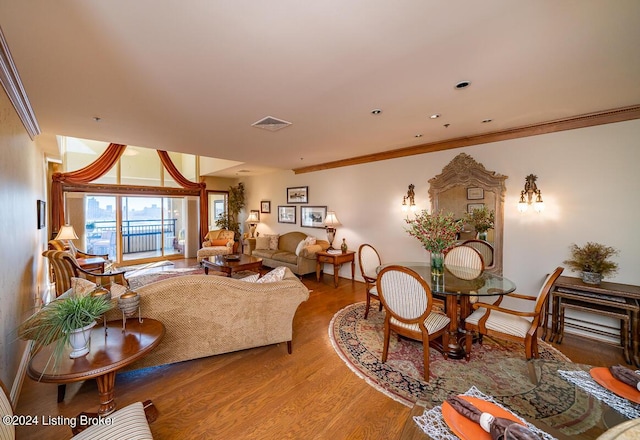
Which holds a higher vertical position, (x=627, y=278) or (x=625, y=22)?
(x=625, y=22)

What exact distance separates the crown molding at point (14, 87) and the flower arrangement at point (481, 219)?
16.1ft

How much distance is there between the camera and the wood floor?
67.3 inches

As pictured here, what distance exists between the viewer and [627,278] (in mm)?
2758

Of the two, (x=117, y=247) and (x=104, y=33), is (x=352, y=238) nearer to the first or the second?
(x=104, y=33)

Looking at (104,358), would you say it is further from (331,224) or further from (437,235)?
(331,224)

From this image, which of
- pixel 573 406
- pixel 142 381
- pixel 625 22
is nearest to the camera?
pixel 573 406

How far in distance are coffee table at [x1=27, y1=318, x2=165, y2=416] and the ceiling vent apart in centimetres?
233

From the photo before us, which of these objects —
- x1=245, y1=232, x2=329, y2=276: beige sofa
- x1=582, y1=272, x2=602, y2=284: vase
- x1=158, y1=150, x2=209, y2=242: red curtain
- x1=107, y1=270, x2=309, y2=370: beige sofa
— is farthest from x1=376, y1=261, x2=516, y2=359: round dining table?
x1=158, y1=150, x2=209, y2=242: red curtain

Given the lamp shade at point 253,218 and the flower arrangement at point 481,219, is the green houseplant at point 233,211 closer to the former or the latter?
the lamp shade at point 253,218

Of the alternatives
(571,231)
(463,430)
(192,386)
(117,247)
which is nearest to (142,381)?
(192,386)

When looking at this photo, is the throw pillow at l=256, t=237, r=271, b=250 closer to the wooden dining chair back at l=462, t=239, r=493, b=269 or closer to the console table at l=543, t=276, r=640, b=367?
the wooden dining chair back at l=462, t=239, r=493, b=269

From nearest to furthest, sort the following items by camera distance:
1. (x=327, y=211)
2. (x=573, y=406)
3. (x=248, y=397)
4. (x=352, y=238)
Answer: (x=573, y=406), (x=248, y=397), (x=352, y=238), (x=327, y=211)

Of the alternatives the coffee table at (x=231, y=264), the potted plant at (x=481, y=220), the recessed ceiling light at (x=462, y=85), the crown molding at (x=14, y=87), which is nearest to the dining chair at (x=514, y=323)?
the potted plant at (x=481, y=220)

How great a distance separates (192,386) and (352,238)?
388 centimetres
